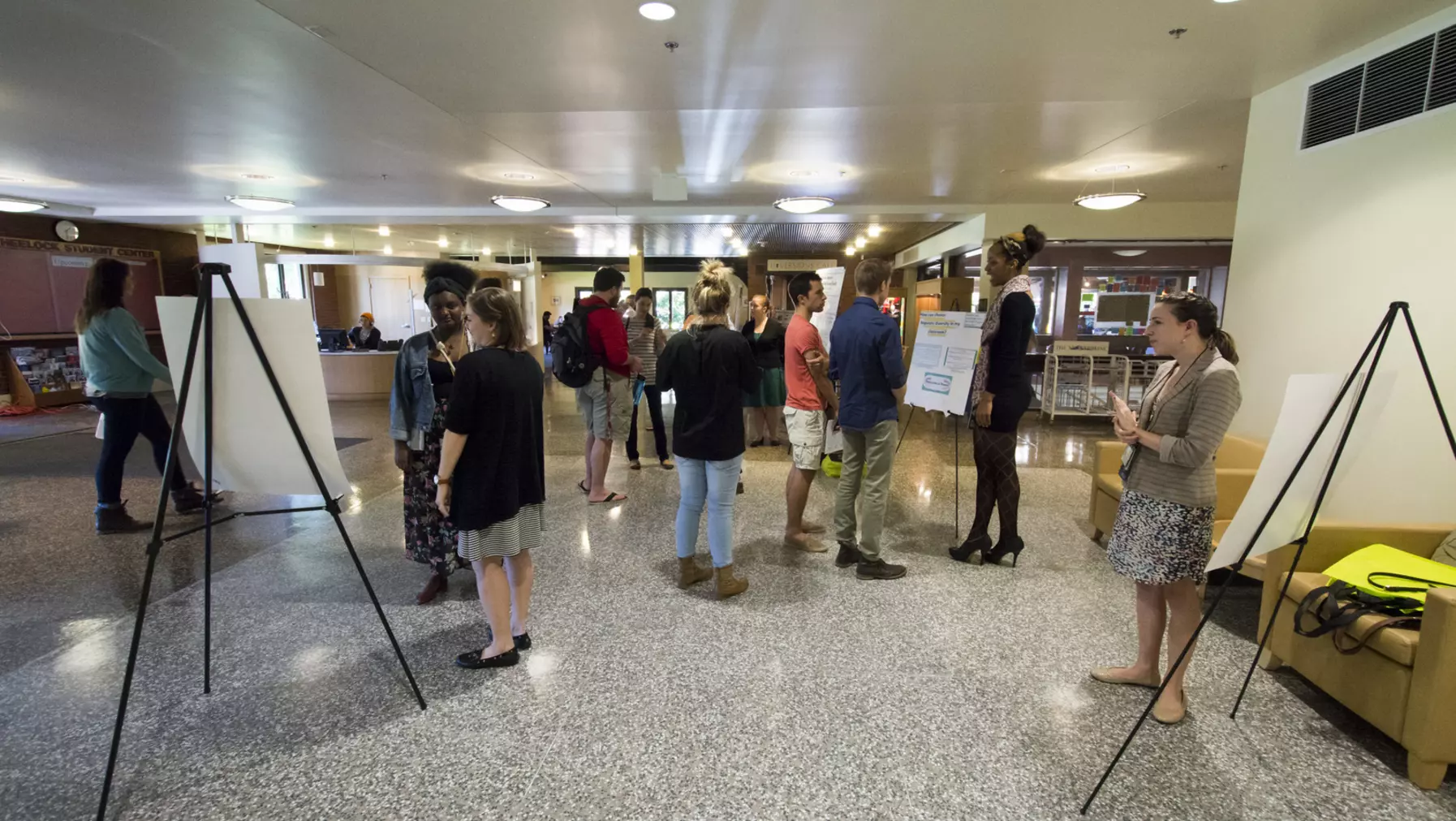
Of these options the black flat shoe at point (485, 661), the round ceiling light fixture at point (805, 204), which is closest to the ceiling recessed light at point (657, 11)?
the black flat shoe at point (485, 661)

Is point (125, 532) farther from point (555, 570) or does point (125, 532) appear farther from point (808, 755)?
point (808, 755)

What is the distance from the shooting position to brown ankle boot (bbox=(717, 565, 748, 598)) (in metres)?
2.92

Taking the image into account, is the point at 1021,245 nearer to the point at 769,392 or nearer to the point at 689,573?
the point at 689,573

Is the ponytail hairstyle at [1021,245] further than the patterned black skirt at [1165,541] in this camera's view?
Yes

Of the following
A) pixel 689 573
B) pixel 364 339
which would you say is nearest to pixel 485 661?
pixel 689 573

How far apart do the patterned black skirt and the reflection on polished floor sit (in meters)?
0.56

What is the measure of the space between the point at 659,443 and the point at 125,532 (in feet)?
11.9

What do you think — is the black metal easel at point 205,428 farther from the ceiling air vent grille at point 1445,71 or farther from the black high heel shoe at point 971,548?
the ceiling air vent grille at point 1445,71

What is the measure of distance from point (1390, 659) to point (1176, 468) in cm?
87

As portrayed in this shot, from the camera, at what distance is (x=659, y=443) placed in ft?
17.4

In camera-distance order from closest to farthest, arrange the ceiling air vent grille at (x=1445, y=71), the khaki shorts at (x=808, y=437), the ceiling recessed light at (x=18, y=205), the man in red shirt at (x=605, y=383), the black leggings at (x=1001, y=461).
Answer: the ceiling air vent grille at (x=1445, y=71) < the black leggings at (x=1001, y=461) < the khaki shorts at (x=808, y=437) < the man in red shirt at (x=605, y=383) < the ceiling recessed light at (x=18, y=205)

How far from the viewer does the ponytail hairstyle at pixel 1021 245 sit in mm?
3078

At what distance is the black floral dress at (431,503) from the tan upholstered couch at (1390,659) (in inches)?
136

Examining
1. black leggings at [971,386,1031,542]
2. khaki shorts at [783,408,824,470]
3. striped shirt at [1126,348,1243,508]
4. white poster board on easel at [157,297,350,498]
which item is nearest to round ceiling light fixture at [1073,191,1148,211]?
black leggings at [971,386,1031,542]
